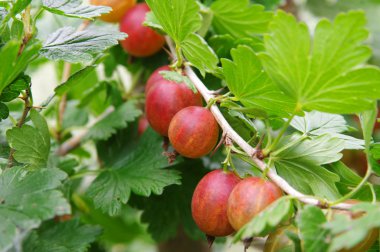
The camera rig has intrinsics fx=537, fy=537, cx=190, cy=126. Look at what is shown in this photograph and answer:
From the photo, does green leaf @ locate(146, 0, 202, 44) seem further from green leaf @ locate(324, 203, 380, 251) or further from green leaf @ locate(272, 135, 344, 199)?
green leaf @ locate(324, 203, 380, 251)

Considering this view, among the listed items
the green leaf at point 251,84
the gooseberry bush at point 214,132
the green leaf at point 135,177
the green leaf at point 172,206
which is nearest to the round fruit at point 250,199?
the gooseberry bush at point 214,132

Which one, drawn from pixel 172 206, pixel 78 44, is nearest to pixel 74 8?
pixel 78 44

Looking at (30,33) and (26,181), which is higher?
(30,33)

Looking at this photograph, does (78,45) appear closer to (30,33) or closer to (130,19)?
(30,33)

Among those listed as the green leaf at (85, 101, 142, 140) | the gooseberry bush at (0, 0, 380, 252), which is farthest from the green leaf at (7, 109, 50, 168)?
the green leaf at (85, 101, 142, 140)

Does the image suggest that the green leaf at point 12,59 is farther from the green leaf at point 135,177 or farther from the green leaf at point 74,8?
the green leaf at point 135,177

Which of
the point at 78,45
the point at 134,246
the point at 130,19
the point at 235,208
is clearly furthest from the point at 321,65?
the point at 134,246
